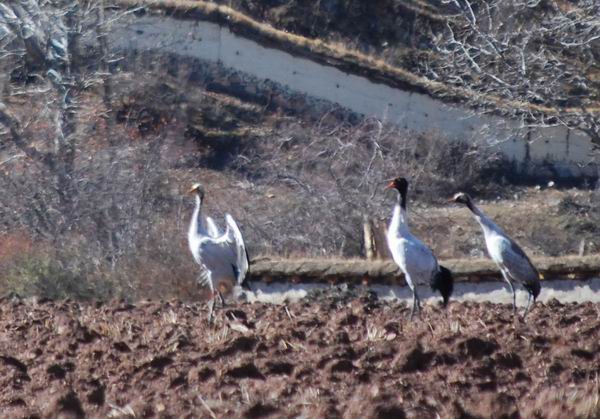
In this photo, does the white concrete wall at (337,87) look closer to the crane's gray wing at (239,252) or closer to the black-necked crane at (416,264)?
the black-necked crane at (416,264)

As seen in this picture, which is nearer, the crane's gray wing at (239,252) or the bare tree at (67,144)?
the crane's gray wing at (239,252)

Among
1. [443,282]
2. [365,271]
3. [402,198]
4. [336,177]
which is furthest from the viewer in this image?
[336,177]

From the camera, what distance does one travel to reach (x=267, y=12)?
147ft

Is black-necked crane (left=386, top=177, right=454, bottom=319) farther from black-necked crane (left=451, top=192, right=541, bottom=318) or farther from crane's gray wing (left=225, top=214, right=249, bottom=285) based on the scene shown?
crane's gray wing (left=225, top=214, right=249, bottom=285)

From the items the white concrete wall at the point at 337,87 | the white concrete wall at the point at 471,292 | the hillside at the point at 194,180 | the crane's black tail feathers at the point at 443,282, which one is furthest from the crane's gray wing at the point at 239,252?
the white concrete wall at the point at 337,87

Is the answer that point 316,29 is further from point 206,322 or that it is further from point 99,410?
point 99,410

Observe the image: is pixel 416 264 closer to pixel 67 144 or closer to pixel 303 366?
pixel 303 366

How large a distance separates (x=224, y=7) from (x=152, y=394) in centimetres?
3239

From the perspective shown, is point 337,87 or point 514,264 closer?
point 514,264

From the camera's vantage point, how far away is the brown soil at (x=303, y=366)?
833 cm

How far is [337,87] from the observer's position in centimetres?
4009

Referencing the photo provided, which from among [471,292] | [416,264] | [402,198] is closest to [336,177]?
[471,292]

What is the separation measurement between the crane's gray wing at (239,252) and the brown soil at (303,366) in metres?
1.94

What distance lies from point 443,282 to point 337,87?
2542 cm
